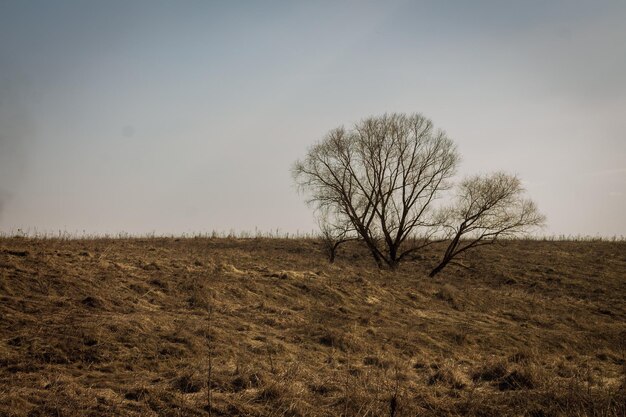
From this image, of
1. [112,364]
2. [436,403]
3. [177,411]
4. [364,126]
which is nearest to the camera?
[177,411]

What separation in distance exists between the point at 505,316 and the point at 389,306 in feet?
15.4

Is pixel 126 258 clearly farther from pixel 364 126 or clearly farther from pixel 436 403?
pixel 364 126

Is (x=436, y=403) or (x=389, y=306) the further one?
(x=389, y=306)

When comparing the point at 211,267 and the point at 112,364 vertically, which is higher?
the point at 211,267

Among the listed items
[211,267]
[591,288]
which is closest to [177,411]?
[211,267]

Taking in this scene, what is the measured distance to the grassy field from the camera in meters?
6.14

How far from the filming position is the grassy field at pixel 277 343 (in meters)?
6.14

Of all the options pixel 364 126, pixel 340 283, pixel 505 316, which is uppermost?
pixel 364 126

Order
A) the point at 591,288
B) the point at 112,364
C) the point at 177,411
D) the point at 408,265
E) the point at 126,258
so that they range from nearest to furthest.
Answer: the point at 177,411, the point at 112,364, the point at 126,258, the point at 591,288, the point at 408,265

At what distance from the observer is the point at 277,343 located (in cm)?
982

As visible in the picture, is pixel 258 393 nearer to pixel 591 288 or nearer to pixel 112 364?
pixel 112 364

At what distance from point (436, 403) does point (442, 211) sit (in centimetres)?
1954

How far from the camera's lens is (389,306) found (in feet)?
50.5

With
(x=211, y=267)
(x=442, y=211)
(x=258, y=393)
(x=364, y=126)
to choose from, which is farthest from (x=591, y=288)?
(x=258, y=393)
